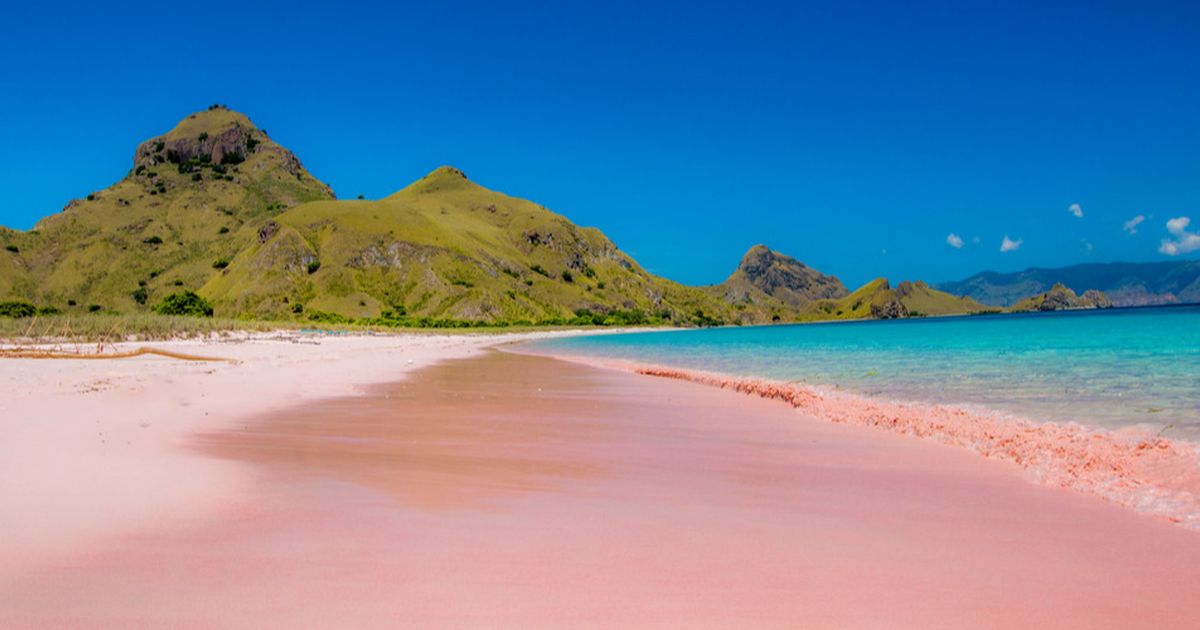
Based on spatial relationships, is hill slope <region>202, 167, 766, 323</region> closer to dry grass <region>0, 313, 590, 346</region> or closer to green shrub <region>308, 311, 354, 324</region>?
green shrub <region>308, 311, 354, 324</region>

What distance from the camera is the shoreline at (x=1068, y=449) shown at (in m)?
5.68

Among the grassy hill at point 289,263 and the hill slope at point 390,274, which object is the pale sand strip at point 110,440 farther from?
the hill slope at point 390,274

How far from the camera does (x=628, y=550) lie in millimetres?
4223

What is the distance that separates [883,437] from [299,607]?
25.6 feet

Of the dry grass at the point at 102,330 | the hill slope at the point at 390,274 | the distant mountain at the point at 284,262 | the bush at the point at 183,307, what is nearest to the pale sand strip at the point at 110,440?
the dry grass at the point at 102,330

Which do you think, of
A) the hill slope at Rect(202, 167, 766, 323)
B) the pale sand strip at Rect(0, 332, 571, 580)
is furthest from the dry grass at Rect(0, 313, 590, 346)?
the hill slope at Rect(202, 167, 766, 323)

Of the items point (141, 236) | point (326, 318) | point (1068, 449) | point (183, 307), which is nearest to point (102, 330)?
point (1068, 449)

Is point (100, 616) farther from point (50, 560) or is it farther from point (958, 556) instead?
point (958, 556)

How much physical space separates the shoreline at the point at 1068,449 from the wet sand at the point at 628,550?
1.09ft

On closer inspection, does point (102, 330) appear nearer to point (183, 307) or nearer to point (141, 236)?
point (183, 307)

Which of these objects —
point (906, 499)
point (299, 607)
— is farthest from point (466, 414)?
point (299, 607)

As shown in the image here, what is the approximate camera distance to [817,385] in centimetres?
1694

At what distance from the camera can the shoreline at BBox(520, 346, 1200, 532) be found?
18.6 feet

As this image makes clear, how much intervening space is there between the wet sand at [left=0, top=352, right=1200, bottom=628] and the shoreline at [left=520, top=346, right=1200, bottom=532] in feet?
1.09
